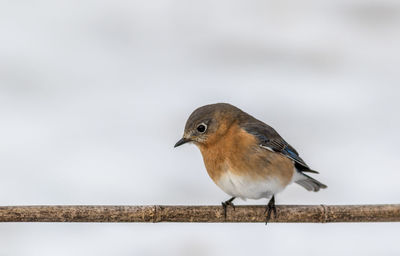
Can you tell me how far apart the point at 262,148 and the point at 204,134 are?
0.30 m

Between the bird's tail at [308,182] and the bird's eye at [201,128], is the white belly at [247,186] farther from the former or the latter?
the bird's tail at [308,182]

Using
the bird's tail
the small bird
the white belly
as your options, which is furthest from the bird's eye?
the bird's tail

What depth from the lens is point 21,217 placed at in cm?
172

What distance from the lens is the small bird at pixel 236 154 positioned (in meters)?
2.48

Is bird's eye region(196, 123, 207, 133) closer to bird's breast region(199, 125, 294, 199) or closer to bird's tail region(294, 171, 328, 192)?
bird's breast region(199, 125, 294, 199)

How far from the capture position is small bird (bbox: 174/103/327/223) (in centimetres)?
248


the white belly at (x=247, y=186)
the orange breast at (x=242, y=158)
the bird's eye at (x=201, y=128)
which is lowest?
the white belly at (x=247, y=186)

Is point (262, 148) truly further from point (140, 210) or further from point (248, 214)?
point (140, 210)

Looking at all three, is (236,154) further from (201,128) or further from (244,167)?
(201,128)

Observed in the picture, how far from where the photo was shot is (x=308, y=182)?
2.88 metres

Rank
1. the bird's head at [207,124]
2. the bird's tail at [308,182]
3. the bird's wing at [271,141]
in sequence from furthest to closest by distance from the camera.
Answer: the bird's tail at [308,182]
the bird's wing at [271,141]
the bird's head at [207,124]

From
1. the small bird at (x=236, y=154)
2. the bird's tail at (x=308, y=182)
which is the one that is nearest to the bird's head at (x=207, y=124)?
the small bird at (x=236, y=154)

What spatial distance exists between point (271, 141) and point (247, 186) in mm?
334

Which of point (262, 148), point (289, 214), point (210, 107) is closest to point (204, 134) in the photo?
point (210, 107)
